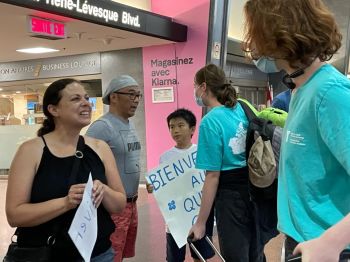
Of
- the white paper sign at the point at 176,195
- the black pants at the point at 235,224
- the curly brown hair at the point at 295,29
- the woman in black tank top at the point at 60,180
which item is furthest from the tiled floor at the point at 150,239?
the curly brown hair at the point at 295,29

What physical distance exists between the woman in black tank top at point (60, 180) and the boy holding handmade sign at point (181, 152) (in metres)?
1.17

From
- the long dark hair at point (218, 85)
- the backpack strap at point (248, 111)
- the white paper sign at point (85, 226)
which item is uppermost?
the long dark hair at point (218, 85)

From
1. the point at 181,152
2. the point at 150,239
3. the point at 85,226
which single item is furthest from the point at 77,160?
the point at 150,239

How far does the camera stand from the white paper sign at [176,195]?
3.37m

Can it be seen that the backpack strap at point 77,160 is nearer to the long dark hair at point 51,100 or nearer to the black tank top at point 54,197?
the black tank top at point 54,197

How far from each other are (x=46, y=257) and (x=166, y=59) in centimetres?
664

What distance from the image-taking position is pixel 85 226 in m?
2.02

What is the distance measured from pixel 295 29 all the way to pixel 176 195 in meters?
2.29

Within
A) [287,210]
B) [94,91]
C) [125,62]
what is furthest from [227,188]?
[94,91]

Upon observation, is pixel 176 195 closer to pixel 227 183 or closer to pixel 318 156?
pixel 227 183

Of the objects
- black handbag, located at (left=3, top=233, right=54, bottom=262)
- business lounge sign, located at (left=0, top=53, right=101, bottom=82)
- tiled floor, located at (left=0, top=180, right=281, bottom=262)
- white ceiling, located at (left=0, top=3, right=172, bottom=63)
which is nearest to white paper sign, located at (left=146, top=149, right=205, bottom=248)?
tiled floor, located at (left=0, top=180, right=281, bottom=262)

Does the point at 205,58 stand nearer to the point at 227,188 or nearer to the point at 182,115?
the point at 182,115

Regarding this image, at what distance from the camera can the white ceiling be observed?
19.2 ft

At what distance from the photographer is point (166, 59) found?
8406mm
